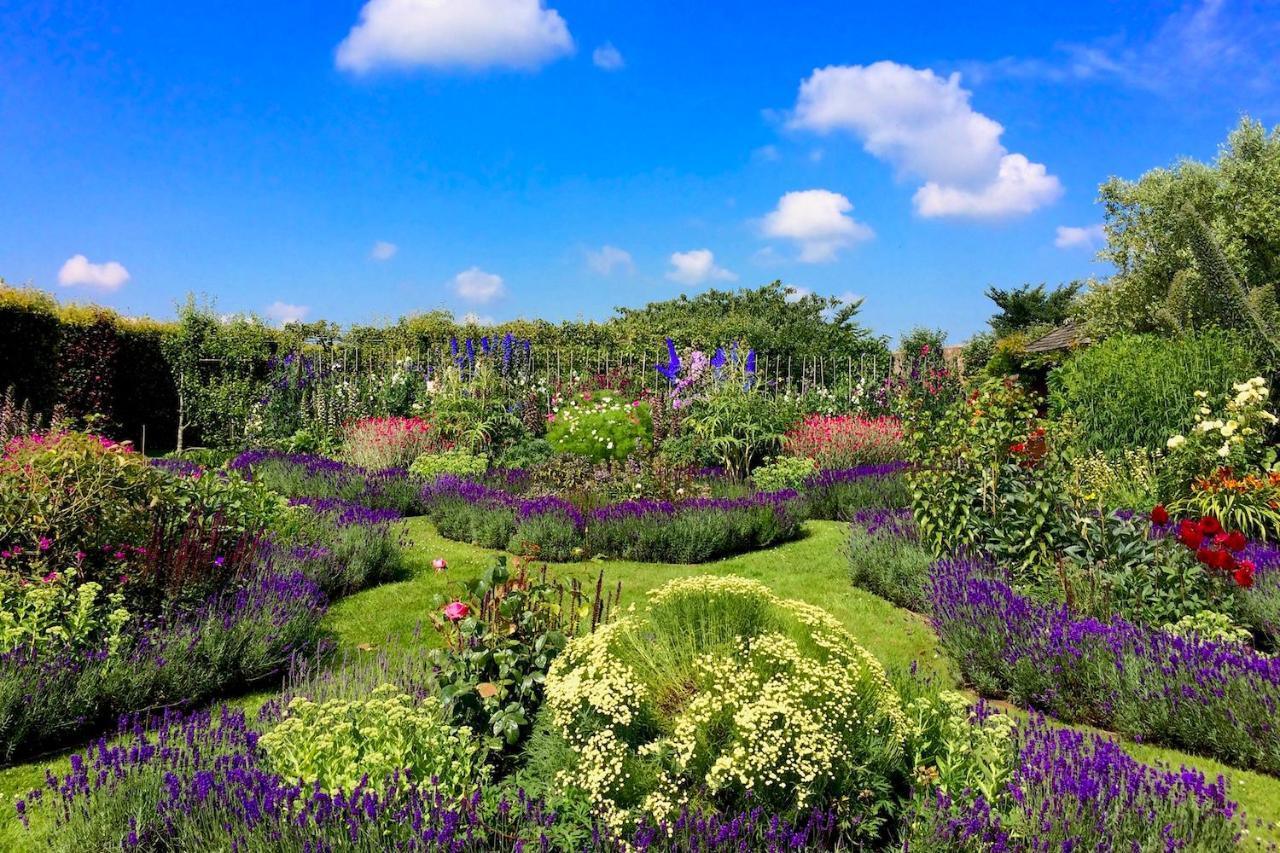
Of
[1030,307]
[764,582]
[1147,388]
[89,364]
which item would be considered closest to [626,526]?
[764,582]

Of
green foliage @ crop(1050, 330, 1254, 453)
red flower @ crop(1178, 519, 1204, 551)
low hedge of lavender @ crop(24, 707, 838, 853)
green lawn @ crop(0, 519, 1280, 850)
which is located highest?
green foliage @ crop(1050, 330, 1254, 453)

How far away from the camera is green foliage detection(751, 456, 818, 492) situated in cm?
1044

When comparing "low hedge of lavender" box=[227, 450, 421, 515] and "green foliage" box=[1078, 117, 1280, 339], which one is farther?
"green foliage" box=[1078, 117, 1280, 339]

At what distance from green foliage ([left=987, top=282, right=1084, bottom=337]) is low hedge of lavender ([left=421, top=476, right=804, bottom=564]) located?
3271cm

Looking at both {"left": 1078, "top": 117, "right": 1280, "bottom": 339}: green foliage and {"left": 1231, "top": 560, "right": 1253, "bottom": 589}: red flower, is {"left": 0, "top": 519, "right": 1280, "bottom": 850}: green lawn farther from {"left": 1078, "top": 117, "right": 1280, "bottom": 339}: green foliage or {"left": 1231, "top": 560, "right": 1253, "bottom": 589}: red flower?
{"left": 1078, "top": 117, "right": 1280, "bottom": 339}: green foliage

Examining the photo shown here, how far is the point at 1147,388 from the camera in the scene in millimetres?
9844

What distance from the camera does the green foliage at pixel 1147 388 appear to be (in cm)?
959

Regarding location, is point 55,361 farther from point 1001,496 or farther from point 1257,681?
point 1257,681

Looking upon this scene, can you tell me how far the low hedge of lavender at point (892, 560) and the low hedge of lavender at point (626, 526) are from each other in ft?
3.91

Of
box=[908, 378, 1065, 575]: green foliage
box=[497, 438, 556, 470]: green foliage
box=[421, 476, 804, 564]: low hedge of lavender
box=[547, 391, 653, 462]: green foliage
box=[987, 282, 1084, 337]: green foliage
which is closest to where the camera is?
box=[908, 378, 1065, 575]: green foliage

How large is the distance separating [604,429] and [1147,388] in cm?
745

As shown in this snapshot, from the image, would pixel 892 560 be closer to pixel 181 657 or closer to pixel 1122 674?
pixel 1122 674

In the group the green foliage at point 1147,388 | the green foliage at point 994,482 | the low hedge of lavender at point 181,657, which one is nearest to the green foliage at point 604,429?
the green foliage at point 994,482

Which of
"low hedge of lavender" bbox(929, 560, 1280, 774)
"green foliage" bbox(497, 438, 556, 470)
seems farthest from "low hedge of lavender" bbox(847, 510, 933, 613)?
"green foliage" bbox(497, 438, 556, 470)
